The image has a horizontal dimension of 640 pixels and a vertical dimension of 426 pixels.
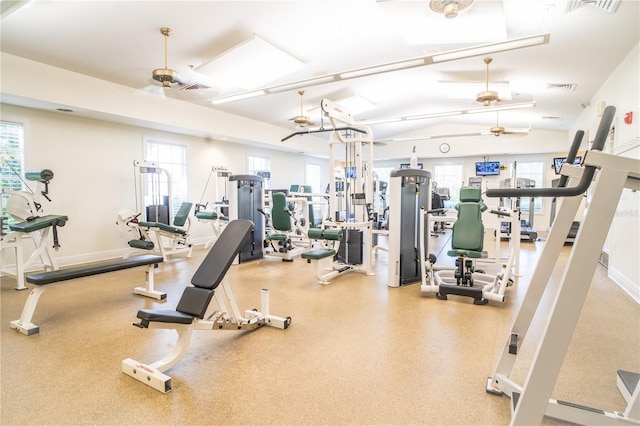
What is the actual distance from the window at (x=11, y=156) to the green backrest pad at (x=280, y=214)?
3657 mm

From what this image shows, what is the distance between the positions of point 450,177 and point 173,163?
8.99m

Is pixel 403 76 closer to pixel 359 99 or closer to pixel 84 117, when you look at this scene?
pixel 359 99

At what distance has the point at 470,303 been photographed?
11.3 feet

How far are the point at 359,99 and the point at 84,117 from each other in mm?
4869

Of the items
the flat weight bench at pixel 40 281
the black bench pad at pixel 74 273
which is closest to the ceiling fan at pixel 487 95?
the black bench pad at pixel 74 273

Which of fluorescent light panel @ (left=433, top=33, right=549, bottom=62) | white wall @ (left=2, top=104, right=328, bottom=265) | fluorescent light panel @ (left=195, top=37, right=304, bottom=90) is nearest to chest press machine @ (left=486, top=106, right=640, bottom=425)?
fluorescent light panel @ (left=433, top=33, right=549, bottom=62)

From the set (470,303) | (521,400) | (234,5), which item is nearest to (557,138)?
(470,303)

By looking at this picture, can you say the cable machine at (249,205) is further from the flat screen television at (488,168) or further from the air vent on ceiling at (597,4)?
the flat screen television at (488,168)

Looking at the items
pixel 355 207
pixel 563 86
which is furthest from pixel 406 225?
pixel 563 86

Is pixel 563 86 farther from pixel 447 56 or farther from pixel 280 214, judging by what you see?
pixel 280 214

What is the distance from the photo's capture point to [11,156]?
181 inches

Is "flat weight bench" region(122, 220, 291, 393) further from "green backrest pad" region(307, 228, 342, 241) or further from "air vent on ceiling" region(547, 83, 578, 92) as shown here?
"air vent on ceiling" region(547, 83, 578, 92)

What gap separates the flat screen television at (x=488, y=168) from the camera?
34.3 feet

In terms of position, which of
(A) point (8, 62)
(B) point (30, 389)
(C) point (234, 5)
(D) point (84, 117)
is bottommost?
(B) point (30, 389)
